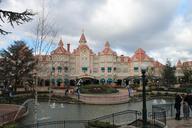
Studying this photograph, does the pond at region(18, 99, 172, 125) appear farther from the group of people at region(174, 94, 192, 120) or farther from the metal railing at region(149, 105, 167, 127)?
the group of people at region(174, 94, 192, 120)

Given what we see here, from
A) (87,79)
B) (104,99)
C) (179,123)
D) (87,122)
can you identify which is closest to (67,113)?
(87,122)

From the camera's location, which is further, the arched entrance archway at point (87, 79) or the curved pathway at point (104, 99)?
the arched entrance archway at point (87, 79)

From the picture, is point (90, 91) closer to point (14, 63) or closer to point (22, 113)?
point (14, 63)

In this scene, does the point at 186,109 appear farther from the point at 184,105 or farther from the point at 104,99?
the point at 104,99

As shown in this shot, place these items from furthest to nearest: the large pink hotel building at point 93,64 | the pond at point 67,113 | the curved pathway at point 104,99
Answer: the large pink hotel building at point 93,64 < the curved pathway at point 104,99 < the pond at point 67,113

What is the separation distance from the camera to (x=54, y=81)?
78250mm

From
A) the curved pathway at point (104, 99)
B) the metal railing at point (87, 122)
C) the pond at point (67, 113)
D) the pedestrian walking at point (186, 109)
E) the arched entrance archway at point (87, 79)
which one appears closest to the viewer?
the metal railing at point (87, 122)

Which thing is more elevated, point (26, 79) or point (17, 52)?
point (17, 52)

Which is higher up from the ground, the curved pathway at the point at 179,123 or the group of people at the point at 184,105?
the group of people at the point at 184,105

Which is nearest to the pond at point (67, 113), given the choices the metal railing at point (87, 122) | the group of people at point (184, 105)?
the metal railing at point (87, 122)

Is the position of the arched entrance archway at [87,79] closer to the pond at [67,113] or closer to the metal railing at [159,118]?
the pond at [67,113]

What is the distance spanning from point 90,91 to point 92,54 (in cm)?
3276

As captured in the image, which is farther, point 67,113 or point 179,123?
point 67,113

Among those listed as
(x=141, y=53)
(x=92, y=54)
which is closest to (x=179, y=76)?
(x=141, y=53)
